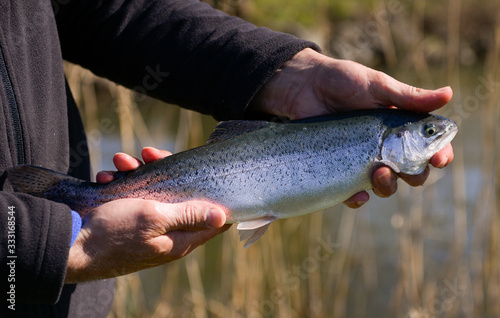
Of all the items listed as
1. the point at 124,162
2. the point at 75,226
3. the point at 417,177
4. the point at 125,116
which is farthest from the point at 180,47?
the point at 125,116

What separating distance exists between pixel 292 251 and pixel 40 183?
344 centimetres

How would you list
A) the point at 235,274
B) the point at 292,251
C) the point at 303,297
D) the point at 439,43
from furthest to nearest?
the point at 439,43 < the point at 292,251 < the point at 303,297 < the point at 235,274

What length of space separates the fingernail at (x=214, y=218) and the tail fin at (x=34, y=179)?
1.74ft

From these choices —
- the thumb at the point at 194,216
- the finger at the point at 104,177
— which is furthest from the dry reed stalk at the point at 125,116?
the thumb at the point at 194,216

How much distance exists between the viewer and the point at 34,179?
6.48 feet

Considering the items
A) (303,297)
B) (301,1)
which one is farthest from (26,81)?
(301,1)

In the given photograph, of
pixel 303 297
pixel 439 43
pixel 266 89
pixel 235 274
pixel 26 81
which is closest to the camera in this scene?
pixel 26 81

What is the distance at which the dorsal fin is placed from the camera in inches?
91.4

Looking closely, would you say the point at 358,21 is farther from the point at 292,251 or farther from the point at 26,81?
the point at 26,81

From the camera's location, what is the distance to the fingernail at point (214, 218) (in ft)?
6.91

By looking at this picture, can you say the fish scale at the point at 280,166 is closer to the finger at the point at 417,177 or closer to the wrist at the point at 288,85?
the finger at the point at 417,177

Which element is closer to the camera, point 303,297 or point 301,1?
point 303,297

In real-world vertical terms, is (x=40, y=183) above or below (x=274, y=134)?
below

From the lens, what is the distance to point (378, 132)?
2340 millimetres
